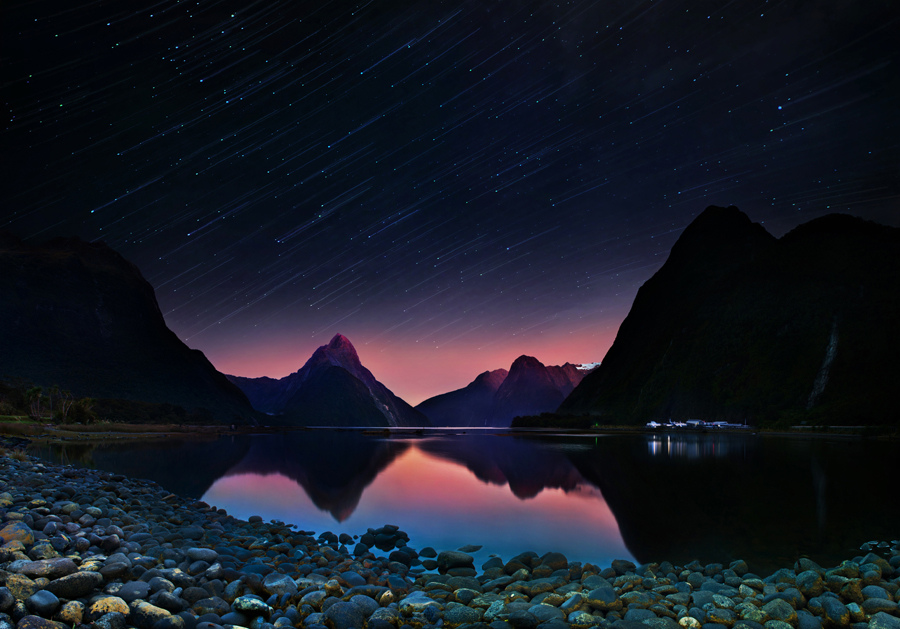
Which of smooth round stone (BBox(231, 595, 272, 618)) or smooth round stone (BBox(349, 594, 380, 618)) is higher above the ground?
smooth round stone (BBox(231, 595, 272, 618))

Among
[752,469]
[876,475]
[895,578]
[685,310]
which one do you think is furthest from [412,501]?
[685,310]

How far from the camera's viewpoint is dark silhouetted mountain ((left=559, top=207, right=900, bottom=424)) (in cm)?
11275

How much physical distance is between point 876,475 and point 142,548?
3827 centimetres

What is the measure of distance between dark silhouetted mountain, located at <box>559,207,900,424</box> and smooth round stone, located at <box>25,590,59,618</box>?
125690 mm

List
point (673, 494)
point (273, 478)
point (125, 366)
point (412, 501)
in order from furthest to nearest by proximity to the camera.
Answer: point (125, 366) → point (273, 478) → point (412, 501) → point (673, 494)

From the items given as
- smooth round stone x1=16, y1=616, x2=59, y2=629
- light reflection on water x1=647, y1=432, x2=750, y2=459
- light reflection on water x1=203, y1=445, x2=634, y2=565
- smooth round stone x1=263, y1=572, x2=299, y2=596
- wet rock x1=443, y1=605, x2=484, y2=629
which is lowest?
light reflection on water x1=647, y1=432, x2=750, y2=459

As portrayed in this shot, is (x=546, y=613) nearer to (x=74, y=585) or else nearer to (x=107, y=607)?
(x=107, y=607)

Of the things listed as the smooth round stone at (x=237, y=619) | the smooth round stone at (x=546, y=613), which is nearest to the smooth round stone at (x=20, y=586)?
the smooth round stone at (x=237, y=619)

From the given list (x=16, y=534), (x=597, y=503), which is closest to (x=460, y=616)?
(x=16, y=534)

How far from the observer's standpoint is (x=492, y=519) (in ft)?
64.5

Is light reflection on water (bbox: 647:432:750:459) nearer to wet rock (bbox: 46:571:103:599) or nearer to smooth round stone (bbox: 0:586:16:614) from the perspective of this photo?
wet rock (bbox: 46:571:103:599)

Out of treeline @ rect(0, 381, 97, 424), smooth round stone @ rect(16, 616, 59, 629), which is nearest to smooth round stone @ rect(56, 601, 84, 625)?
smooth round stone @ rect(16, 616, 59, 629)

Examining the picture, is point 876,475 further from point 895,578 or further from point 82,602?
point 82,602

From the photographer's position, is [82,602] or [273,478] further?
[273,478]
